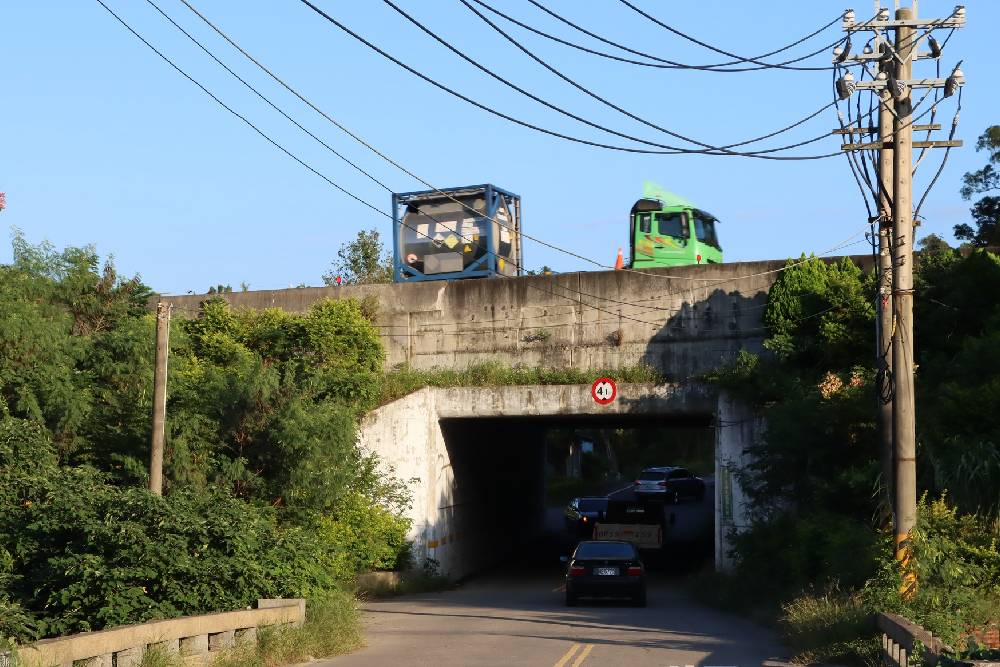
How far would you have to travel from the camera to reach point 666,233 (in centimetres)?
3619

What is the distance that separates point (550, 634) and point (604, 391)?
1209cm

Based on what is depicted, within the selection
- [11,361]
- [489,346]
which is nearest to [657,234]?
[489,346]

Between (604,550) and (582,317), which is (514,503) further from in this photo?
(604,550)

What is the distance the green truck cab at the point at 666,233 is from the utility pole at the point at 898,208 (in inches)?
675

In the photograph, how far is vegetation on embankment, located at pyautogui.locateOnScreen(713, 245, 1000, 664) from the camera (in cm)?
1631

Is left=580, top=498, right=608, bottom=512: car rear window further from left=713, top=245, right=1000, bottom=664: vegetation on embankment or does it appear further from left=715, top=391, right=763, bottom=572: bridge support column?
left=713, top=245, right=1000, bottom=664: vegetation on embankment

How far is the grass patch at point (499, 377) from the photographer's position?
1226 inches

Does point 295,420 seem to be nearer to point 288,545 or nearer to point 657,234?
point 288,545

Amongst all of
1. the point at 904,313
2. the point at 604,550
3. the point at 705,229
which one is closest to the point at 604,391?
the point at 604,550

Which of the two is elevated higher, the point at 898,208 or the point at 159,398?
the point at 898,208

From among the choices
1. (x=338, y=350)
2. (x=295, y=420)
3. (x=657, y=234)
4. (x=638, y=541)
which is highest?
(x=657, y=234)

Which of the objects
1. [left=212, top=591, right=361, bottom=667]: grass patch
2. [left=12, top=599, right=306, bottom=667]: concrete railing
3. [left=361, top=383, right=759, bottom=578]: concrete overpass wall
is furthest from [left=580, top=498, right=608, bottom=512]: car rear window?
[left=12, top=599, right=306, bottom=667]: concrete railing

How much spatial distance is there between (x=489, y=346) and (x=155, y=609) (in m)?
18.1

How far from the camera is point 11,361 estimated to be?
84.1ft
